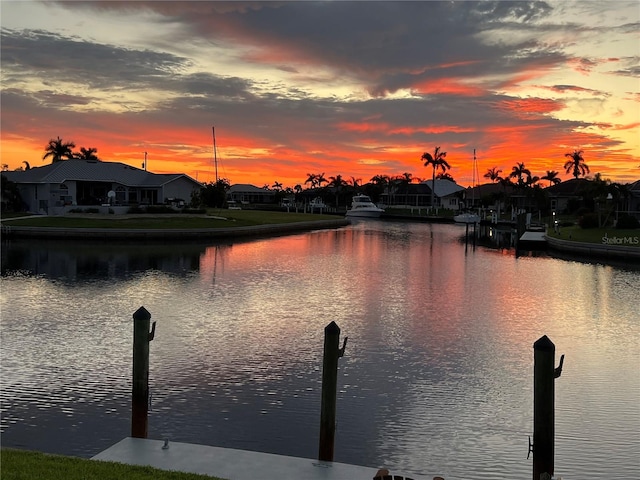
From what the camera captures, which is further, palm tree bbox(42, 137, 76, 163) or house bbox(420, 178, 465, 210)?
house bbox(420, 178, 465, 210)

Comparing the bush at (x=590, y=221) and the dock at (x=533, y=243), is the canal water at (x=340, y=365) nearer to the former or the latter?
the dock at (x=533, y=243)

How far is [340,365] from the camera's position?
16.3 metres

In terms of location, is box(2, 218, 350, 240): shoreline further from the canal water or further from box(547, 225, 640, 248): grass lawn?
box(547, 225, 640, 248): grass lawn

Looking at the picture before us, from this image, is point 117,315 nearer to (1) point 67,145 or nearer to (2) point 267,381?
(2) point 267,381

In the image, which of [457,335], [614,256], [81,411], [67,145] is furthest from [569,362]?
[67,145]

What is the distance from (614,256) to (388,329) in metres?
31.7

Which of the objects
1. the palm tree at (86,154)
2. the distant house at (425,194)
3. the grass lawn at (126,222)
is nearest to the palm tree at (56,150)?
the palm tree at (86,154)

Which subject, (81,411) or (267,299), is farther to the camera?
(267,299)

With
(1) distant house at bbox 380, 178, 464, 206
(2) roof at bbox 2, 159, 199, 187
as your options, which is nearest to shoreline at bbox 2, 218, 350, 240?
(2) roof at bbox 2, 159, 199, 187

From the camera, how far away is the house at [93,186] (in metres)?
73.6

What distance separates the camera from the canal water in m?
11.2

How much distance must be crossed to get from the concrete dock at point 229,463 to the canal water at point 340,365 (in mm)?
1374

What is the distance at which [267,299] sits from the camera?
26.7m

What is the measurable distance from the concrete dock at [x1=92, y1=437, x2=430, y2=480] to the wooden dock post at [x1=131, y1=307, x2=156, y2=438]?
690 mm
